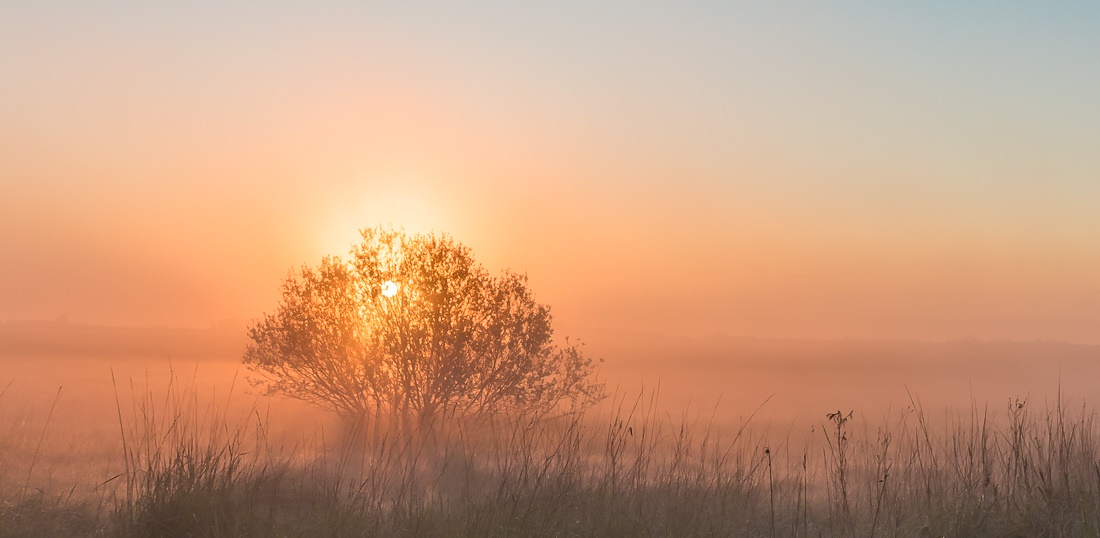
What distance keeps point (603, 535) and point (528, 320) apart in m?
15.0

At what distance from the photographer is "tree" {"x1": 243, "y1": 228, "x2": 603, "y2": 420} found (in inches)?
954

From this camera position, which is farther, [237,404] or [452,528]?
[237,404]

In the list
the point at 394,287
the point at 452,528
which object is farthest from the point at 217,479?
the point at 394,287

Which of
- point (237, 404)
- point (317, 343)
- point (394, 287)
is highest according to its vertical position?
point (394, 287)

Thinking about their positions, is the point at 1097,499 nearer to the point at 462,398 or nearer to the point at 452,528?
the point at 452,528

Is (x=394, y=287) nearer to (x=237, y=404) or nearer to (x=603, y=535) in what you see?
(x=603, y=535)

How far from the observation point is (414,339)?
2409 cm

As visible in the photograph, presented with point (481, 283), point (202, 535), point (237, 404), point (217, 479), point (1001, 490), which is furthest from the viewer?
point (237, 404)

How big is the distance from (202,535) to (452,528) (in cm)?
286

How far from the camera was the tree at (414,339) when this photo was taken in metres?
24.2

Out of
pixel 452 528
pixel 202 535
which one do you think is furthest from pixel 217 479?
pixel 452 528

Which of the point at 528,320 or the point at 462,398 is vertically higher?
the point at 528,320

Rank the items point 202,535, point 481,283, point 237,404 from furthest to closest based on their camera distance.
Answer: point 237,404, point 481,283, point 202,535

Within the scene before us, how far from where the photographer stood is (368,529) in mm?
9547
